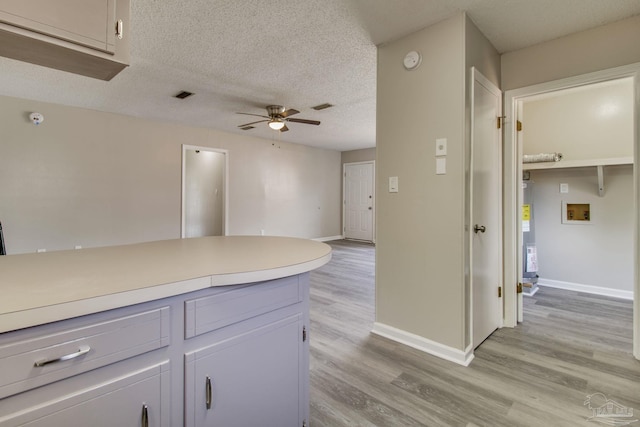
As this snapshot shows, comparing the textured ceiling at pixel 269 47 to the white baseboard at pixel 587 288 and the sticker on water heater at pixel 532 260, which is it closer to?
the sticker on water heater at pixel 532 260

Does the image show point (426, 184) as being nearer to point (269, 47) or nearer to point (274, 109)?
point (269, 47)

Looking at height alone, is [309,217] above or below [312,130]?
below

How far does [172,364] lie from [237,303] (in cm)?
26

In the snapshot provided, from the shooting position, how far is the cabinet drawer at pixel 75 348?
64 cm

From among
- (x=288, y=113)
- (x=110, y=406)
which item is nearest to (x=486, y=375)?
(x=110, y=406)

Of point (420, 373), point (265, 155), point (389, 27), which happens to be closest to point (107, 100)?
point (265, 155)

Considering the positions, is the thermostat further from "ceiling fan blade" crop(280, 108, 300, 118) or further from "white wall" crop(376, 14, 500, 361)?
"ceiling fan blade" crop(280, 108, 300, 118)

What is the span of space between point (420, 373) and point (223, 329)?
148cm

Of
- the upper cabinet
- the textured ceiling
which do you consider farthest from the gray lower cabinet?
the textured ceiling

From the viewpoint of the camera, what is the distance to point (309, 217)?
7488 millimetres

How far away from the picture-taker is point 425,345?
2.19 meters

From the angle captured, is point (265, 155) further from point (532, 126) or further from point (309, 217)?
point (532, 126)

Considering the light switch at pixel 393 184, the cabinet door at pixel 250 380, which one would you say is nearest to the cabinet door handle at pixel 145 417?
the cabinet door at pixel 250 380

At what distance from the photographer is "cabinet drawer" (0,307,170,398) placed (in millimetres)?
639
